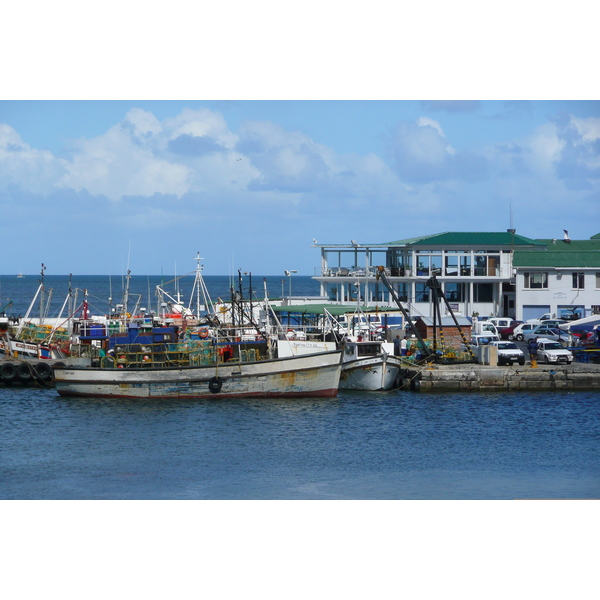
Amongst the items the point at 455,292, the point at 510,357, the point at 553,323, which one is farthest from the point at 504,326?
the point at 510,357

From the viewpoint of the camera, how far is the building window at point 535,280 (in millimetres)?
68625

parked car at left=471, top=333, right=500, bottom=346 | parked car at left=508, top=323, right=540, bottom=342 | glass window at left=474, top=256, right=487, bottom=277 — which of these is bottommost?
parked car at left=471, top=333, right=500, bottom=346

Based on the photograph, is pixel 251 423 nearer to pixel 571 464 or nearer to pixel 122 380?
pixel 122 380

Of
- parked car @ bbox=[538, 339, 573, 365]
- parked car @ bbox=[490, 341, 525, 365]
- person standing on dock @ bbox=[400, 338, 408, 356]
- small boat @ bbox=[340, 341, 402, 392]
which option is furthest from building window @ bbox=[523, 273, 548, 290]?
small boat @ bbox=[340, 341, 402, 392]

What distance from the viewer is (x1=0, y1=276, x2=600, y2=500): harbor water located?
2678 centimetres

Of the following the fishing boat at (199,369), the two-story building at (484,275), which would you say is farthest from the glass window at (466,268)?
the fishing boat at (199,369)

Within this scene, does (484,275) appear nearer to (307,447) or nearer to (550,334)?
(550,334)

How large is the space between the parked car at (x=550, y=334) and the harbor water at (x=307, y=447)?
1074 cm

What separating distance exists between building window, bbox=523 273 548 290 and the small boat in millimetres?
25126

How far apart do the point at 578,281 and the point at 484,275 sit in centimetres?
Result: 718

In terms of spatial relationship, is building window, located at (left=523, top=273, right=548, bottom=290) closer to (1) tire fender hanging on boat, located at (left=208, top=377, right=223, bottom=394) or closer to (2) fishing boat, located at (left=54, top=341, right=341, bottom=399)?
(2) fishing boat, located at (left=54, top=341, right=341, bottom=399)

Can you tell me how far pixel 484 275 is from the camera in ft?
230

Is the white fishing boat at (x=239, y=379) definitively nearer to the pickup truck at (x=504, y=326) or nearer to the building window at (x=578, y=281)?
the pickup truck at (x=504, y=326)
